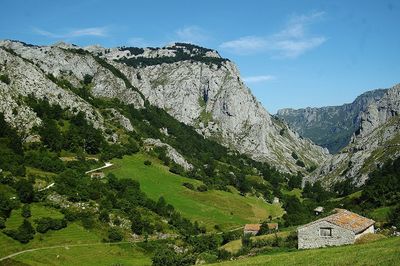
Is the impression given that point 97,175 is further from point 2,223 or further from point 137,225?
point 2,223

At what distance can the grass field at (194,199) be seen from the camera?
15725 cm

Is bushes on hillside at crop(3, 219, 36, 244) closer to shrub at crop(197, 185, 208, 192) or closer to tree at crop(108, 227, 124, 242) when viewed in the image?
tree at crop(108, 227, 124, 242)

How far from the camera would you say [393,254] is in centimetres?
3750

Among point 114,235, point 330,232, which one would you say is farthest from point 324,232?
point 114,235

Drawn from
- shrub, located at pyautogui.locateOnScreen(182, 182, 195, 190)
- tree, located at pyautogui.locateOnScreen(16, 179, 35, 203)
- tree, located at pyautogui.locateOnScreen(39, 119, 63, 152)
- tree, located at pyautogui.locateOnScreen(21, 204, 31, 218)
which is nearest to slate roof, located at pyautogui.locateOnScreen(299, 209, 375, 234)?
tree, located at pyautogui.locateOnScreen(21, 204, 31, 218)

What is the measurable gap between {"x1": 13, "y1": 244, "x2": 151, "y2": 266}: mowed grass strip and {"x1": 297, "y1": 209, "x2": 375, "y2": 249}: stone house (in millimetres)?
43831

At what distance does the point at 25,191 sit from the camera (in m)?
115

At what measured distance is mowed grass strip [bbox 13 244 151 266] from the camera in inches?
3674

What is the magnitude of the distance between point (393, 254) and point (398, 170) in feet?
526

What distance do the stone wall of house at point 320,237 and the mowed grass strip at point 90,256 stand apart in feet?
143

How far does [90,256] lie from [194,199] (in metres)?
72.4

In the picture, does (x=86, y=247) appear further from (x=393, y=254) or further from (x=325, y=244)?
(x=393, y=254)

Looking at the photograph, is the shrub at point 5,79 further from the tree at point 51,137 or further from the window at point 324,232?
the window at point 324,232

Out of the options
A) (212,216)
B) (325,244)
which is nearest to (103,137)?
(212,216)
